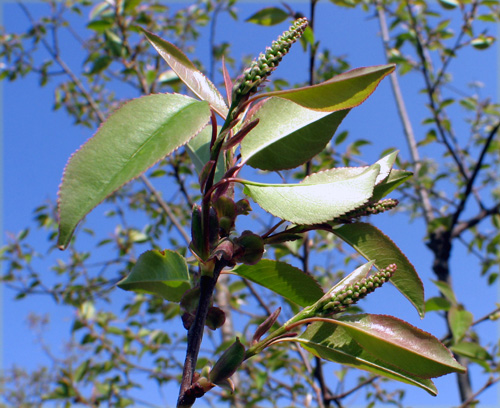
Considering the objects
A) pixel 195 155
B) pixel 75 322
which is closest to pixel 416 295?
pixel 195 155

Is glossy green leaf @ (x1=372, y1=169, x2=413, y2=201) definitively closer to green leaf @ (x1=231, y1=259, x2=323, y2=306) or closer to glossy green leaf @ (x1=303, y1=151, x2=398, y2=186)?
glossy green leaf @ (x1=303, y1=151, x2=398, y2=186)

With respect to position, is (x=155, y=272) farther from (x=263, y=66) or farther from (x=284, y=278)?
(x=263, y=66)

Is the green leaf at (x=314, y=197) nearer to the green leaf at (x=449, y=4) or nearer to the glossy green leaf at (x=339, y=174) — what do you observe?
the glossy green leaf at (x=339, y=174)

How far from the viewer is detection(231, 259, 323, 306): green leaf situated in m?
0.56

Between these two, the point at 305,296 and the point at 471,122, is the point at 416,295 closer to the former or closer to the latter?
the point at 305,296

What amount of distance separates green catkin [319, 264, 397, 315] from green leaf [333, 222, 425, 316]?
0.10 meters

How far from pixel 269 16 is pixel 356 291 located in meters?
1.42

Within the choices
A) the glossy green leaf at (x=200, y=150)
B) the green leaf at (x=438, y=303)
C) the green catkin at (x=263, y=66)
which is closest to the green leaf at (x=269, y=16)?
the glossy green leaf at (x=200, y=150)

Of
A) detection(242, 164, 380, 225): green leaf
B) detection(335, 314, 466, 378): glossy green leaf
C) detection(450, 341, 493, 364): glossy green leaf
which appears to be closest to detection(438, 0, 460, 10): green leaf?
detection(450, 341, 493, 364): glossy green leaf

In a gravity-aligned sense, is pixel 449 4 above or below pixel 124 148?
above

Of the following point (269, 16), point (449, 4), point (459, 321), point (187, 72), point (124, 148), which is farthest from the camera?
point (449, 4)

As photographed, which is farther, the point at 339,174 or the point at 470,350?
the point at 470,350

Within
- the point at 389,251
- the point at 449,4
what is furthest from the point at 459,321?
the point at 449,4

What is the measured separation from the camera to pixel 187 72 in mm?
536
